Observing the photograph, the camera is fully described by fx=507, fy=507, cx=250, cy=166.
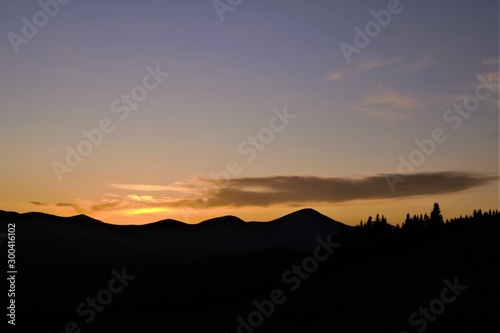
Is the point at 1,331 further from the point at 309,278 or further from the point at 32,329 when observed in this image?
the point at 309,278

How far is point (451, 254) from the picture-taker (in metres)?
80.1

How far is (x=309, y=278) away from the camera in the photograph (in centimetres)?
11812

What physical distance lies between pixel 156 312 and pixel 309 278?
62.4 m

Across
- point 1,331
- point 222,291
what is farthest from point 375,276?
point 1,331

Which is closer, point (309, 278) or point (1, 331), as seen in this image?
point (309, 278)

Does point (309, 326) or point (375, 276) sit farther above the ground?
point (375, 276)

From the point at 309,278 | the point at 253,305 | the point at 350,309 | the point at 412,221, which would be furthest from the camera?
the point at 412,221

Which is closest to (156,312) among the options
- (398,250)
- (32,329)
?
(32,329)

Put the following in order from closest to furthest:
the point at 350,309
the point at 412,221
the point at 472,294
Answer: the point at 472,294 < the point at 350,309 < the point at 412,221

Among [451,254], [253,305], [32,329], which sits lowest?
[32,329]

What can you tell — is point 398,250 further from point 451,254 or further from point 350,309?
point 350,309

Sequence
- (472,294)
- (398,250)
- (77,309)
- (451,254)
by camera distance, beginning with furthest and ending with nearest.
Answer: (77,309)
(398,250)
(451,254)
(472,294)

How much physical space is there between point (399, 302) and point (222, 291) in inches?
4137

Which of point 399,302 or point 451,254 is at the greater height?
point 451,254
